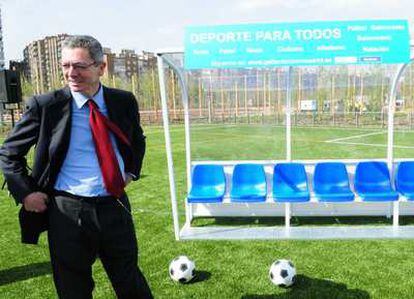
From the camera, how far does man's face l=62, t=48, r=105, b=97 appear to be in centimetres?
257

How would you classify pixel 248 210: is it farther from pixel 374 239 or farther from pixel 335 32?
pixel 335 32

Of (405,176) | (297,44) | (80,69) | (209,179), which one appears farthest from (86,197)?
(405,176)

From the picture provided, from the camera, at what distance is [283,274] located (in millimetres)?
4758

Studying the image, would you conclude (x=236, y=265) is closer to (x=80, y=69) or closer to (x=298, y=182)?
(x=298, y=182)

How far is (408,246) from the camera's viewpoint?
5.97 m

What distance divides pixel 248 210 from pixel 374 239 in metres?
2.09

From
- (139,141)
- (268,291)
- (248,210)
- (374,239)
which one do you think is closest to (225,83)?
(248,210)

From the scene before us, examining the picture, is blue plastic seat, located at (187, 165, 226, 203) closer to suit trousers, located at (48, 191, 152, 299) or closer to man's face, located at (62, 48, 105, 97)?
suit trousers, located at (48, 191, 152, 299)

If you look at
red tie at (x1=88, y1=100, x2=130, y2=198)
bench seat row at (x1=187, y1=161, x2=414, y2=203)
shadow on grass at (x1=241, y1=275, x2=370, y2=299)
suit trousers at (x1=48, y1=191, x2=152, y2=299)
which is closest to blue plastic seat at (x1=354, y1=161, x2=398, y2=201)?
bench seat row at (x1=187, y1=161, x2=414, y2=203)

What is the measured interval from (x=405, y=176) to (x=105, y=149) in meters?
5.82

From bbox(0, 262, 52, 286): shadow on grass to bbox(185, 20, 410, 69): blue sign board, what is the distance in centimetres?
319

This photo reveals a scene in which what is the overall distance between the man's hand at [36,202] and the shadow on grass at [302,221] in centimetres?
489

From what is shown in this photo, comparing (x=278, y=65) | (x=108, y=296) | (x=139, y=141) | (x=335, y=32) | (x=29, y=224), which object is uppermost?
(x=335, y=32)

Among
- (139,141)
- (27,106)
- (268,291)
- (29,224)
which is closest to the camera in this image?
(27,106)
